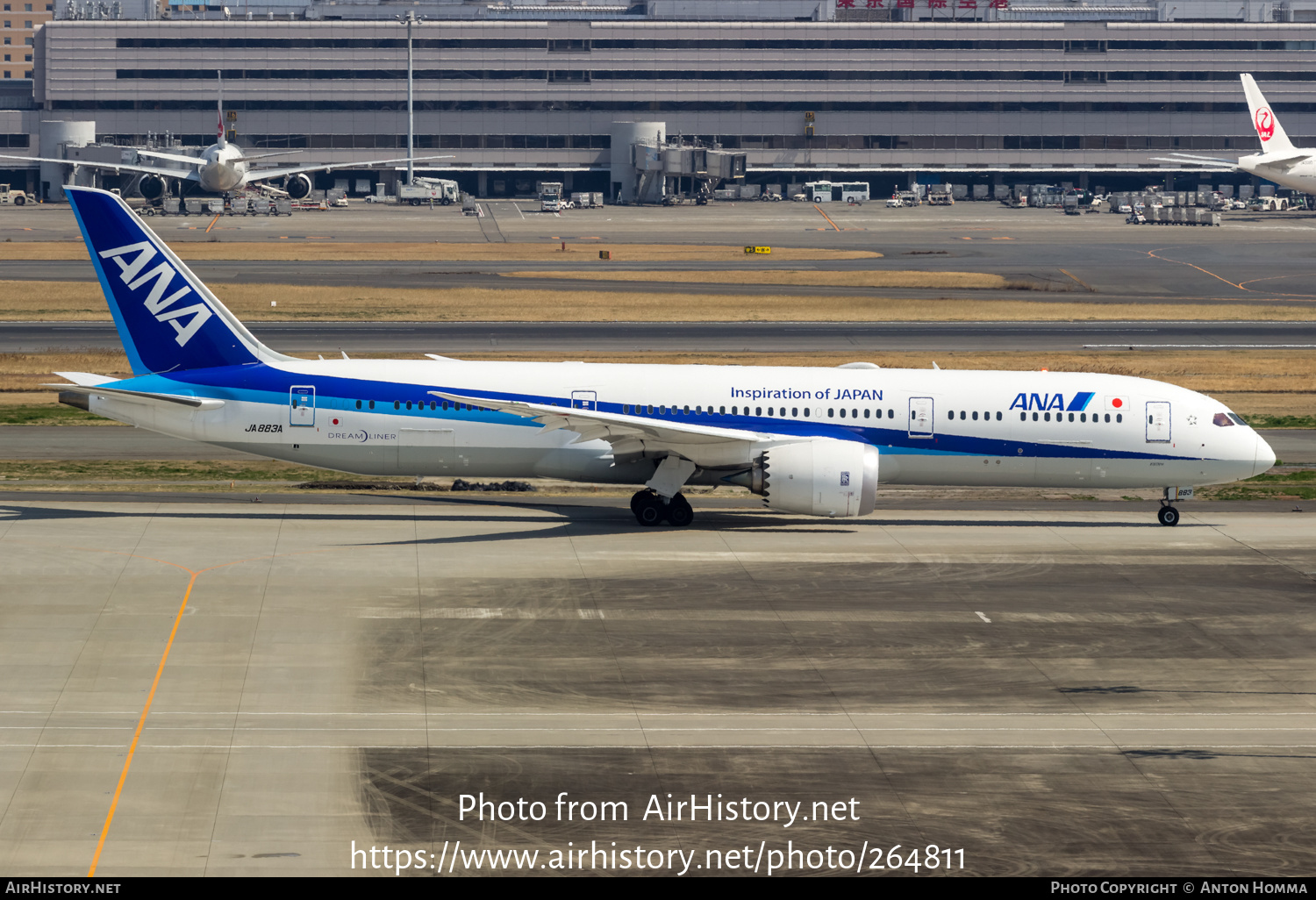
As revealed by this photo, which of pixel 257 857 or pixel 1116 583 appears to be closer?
pixel 257 857

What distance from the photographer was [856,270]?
368 feet

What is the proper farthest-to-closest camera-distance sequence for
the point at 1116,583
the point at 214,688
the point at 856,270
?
the point at 856,270, the point at 1116,583, the point at 214,688

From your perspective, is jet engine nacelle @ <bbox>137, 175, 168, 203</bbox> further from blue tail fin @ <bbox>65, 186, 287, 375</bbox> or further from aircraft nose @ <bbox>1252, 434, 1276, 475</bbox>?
aircraft nose @ <bbox>1252, 434, 1276, 475</bbox>

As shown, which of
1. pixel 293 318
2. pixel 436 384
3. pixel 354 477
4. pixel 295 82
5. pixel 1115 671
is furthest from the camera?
pixel 295 82

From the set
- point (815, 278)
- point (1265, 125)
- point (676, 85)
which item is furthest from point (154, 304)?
point (676, 85)

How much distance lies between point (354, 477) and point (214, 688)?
22094 millimetres

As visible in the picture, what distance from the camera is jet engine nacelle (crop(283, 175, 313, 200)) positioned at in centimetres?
17212

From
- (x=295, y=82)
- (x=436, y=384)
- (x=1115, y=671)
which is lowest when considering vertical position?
(x=1115, y=671)

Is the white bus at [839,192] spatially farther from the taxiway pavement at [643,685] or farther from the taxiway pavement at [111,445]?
the taxiway pavement at [643,685]

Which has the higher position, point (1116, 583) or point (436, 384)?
point (436, 384)

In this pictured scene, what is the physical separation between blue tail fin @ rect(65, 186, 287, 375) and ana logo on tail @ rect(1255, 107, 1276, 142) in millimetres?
140995

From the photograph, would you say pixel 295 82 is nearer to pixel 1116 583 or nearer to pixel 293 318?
pixel 293 318

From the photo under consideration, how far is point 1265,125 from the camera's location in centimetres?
15725
